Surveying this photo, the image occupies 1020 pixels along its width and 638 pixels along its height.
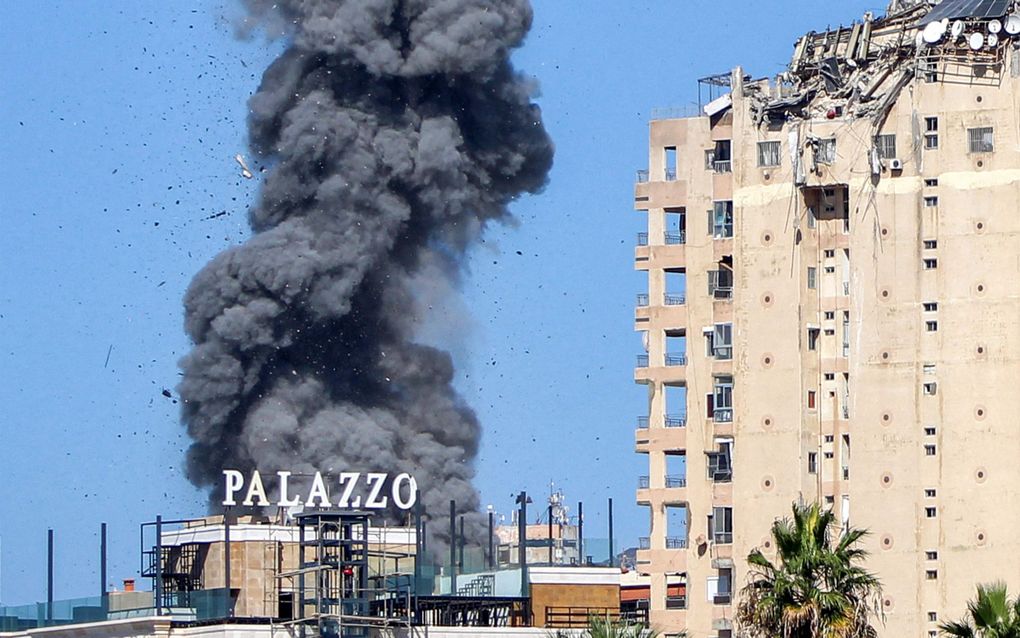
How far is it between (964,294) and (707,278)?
41.3ft

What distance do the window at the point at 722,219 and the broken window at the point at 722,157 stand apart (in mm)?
1569

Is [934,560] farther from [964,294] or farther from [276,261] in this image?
[276,261]

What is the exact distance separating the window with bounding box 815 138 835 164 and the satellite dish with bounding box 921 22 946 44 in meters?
6.14

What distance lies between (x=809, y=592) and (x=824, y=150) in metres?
43.0

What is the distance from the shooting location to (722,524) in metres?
132

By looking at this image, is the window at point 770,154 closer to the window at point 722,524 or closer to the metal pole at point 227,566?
the window at point 722,524

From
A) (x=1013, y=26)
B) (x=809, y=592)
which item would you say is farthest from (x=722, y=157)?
(x=809, y=592)

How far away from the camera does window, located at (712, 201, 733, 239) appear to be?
443 ft

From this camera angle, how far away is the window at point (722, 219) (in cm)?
13500

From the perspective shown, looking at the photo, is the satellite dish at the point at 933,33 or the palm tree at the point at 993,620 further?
the satellite dish at the point at 933,33

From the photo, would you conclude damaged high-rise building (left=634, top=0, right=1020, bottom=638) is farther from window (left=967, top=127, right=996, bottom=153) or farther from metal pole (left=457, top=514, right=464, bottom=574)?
metal pole (left=457, top=514, right=464, bottom=574)

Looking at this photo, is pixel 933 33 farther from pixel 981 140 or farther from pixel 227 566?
pixel 227 566

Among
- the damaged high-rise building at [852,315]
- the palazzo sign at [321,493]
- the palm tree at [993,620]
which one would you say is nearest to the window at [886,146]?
the damaged high-rise building at [852,315]

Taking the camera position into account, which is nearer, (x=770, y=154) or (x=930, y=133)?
(x=930, y=133)
